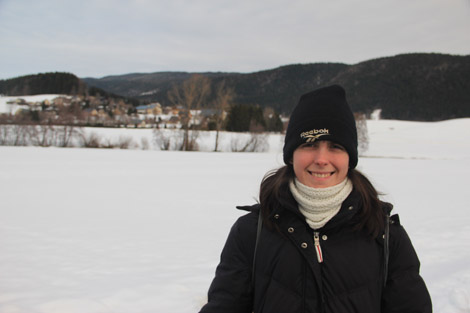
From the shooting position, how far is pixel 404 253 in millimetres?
1482

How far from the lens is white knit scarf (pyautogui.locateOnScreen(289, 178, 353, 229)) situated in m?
1.52

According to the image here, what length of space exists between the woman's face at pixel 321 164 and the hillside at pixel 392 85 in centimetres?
9952

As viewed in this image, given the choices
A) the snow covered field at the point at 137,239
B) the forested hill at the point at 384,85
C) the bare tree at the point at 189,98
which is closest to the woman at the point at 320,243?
the snow covered field at the point at 137,239

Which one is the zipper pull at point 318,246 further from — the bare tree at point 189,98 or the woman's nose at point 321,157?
the bare tree at point 189,98

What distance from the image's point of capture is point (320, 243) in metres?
1.50

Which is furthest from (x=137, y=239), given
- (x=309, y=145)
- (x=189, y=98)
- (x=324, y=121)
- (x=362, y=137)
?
(x=362, y=137)

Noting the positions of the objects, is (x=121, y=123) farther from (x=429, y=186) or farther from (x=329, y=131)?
(x=329, y=131)

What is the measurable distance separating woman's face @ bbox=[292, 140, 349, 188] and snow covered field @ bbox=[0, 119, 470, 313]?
602mm

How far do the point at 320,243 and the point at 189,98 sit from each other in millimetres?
38925

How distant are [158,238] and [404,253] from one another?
6531 mm

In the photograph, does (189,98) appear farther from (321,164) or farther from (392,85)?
(392,85)

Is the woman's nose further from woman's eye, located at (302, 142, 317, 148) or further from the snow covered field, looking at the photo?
the snow covered field

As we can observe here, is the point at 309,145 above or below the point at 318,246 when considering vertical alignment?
above

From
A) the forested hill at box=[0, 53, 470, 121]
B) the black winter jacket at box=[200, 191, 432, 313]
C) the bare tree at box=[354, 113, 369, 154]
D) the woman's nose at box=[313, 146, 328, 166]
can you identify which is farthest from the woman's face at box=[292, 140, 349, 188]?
the forested hill at box=[0, 53, 470, 121]
